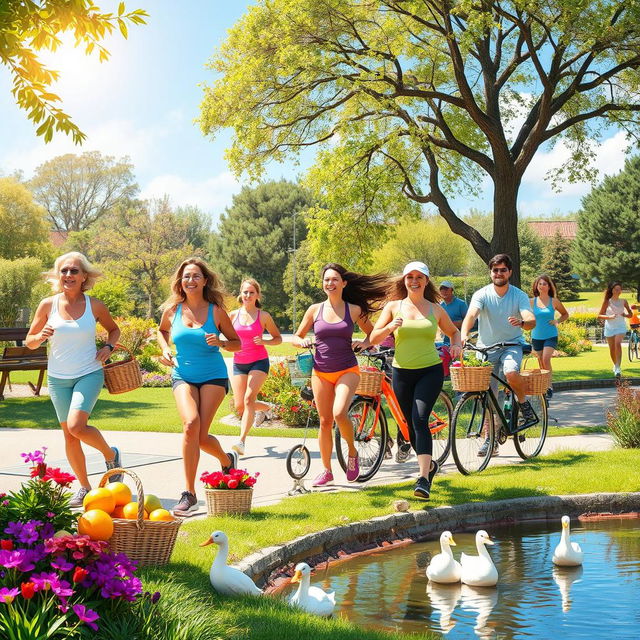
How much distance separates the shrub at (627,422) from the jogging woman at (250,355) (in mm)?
4041

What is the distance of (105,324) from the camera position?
7477 millimetres

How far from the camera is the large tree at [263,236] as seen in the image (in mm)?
68250

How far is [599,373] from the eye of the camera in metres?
22.8

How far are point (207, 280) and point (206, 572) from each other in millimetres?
2743

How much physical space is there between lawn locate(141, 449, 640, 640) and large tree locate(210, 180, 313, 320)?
58.0 meters

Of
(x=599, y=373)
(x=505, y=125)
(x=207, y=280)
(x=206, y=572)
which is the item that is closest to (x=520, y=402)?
(x=207, y=280)

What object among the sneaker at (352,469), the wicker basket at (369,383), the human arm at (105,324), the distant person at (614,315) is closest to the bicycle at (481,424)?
the wicker basket at (369,383)

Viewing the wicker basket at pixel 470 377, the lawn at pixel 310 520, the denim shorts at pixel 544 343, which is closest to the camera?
the lawn at pixel 310 520

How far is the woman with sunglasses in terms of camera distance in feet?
22.4

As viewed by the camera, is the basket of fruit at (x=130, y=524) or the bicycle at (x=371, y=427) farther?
the bicycle at (x=371, y=427)

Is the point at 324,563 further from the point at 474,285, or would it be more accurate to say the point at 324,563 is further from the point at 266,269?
the point at 266,269

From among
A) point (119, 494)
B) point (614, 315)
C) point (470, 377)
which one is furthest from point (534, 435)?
point (614, 315)

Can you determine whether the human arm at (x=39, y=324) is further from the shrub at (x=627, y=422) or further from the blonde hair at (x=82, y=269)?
the shrub at (x=627, y=422)

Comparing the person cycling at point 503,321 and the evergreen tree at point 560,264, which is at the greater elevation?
the evergreen tree at point 560,264
